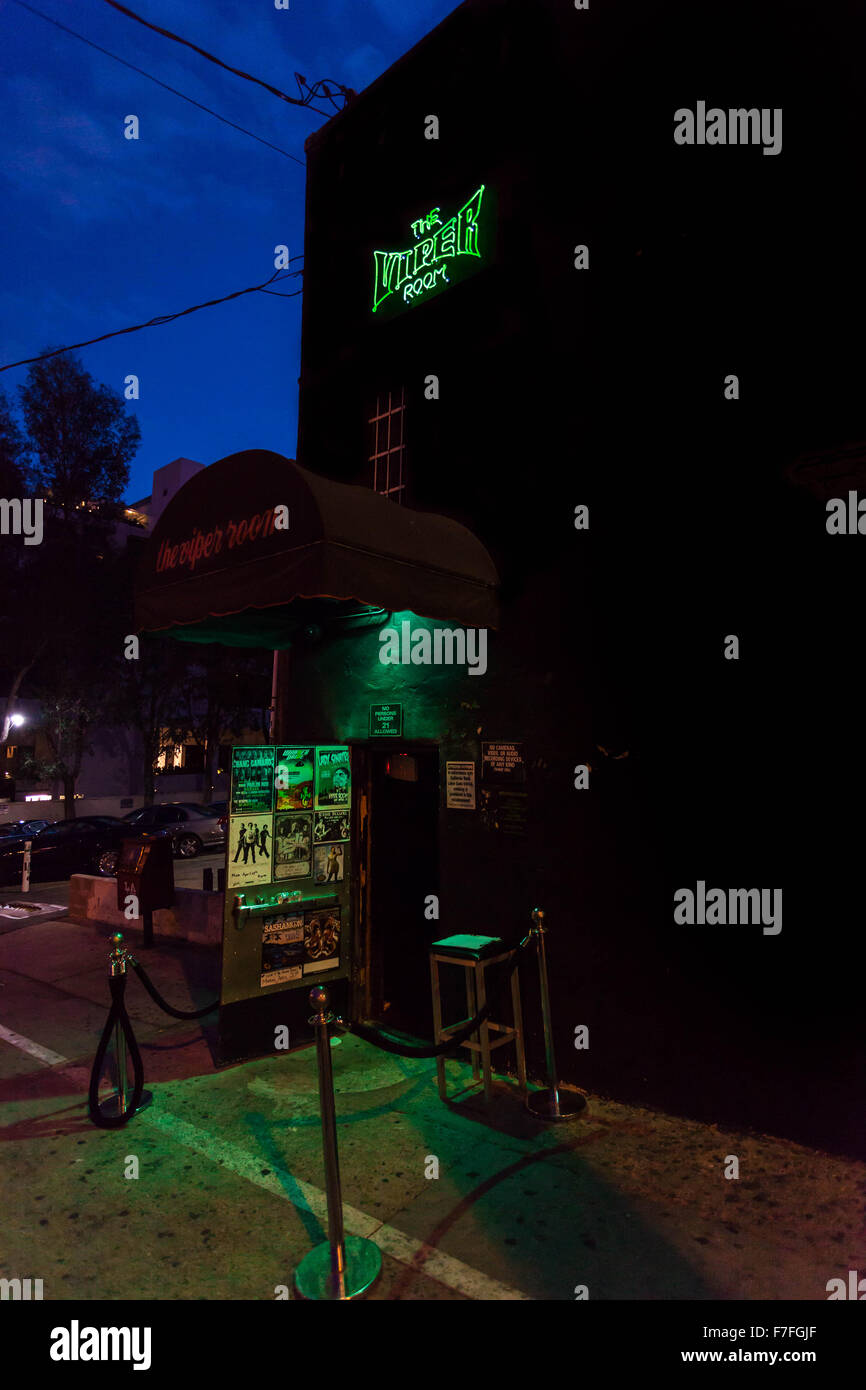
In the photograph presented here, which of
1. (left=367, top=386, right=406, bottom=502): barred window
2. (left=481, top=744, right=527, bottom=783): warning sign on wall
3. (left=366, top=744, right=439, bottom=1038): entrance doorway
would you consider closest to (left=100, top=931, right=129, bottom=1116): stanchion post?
(left=366, top=744, right=439, bottom=1038): entrance doorway

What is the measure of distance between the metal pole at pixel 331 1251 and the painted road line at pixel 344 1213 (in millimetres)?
126

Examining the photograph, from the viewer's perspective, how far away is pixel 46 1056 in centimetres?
592

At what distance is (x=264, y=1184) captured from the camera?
160 inches

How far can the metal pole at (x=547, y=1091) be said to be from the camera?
190 inches

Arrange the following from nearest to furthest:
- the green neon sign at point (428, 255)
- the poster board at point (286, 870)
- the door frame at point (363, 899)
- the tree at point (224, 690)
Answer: the poster board at point (286, 870) → the green neon sign at point (428, 255) → the door frame at point (363, 899) → the tree at point (224, 690)

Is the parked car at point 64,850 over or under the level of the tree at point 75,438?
under

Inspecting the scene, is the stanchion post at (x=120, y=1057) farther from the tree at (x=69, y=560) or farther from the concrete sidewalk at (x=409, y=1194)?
the tree at (x=69, y=560)

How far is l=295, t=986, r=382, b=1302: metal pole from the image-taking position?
3.16 metres

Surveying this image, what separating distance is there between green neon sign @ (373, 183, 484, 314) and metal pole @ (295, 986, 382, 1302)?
6.10 m

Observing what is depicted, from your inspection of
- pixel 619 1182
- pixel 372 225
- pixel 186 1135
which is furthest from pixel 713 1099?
pixel 372 225

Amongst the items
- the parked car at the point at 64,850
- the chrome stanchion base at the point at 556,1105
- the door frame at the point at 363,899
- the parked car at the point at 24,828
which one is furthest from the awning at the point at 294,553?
the parked car at the point at 24,828

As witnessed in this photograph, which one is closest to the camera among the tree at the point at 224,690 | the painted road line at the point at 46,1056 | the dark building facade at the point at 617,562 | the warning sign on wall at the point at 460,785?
the dark building facade at the point at 617,562
